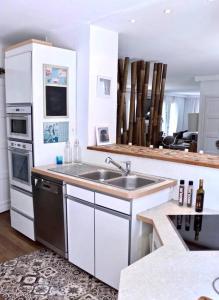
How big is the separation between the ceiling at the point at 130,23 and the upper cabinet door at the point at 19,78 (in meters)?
0.38

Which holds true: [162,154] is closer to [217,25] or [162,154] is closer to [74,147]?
[74,147]

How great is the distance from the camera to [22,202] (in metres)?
3.13

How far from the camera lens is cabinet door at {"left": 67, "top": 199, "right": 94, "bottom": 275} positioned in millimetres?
2330

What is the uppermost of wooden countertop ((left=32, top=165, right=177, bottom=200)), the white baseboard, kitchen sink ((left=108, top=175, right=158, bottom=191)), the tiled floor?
wooden countertop ((left=32, top=165, right=177, bottom=200))

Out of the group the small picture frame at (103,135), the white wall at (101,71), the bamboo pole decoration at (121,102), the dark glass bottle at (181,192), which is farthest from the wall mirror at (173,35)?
the dark glass bottle at (181,192)

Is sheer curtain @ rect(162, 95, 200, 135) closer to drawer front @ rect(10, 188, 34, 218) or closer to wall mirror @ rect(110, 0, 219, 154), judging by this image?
wall mirror @ rect(110, 0, 219, 154)

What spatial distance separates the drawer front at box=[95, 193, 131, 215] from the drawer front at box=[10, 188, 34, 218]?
1.11 metres

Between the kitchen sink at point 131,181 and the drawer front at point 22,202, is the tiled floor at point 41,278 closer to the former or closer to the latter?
the drawer front at point 22,202

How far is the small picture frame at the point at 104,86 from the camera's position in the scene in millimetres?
3119

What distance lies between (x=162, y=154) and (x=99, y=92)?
108 centimetres

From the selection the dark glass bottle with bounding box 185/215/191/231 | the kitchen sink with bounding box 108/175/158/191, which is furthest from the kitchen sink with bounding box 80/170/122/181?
the dark glass bottle with bounding box 185/215/191/231

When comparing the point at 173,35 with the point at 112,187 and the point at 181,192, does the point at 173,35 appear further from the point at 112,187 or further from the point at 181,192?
the point at 112,187

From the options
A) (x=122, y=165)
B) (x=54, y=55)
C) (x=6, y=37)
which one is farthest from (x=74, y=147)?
(x=6, y=37)

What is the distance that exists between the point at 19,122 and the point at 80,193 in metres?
1.22
